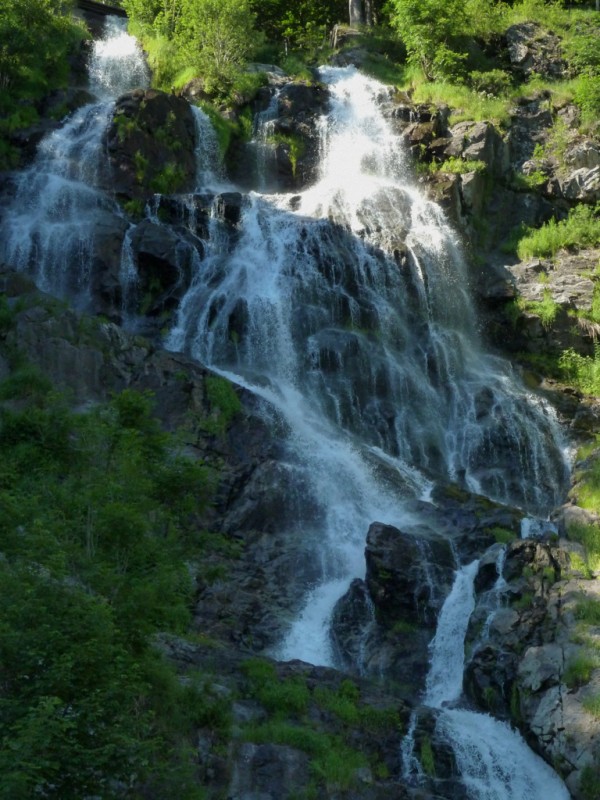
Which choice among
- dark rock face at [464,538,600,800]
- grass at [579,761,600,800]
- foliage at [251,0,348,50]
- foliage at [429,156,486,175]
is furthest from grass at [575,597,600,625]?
foliage at [251,0,348,50]

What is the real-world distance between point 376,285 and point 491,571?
12912 mm

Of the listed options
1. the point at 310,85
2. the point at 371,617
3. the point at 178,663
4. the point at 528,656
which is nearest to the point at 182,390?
the point at 371,617

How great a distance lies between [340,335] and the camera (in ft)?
86.6

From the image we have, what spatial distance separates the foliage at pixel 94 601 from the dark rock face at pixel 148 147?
15.8 metres

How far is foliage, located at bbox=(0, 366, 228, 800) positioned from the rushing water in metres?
5.16

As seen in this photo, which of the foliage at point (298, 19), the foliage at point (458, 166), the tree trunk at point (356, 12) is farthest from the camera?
the tree trunk at point (356, 12)

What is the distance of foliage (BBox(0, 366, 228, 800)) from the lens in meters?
9.16

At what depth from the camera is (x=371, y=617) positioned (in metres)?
18.0

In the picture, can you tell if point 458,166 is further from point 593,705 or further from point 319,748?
point 319,748

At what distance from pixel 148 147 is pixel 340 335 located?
9.81m

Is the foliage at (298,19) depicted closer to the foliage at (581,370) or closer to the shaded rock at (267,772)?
the foliage at (581,370)

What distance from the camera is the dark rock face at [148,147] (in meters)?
30.6

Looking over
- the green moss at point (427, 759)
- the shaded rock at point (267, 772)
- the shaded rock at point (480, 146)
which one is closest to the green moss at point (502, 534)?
the green moss at point (427, 759)

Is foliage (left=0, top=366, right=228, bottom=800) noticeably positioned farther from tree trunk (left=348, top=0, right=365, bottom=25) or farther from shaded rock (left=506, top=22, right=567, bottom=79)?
tree trunk (left=348, top=0, right=365, bottom=25)
